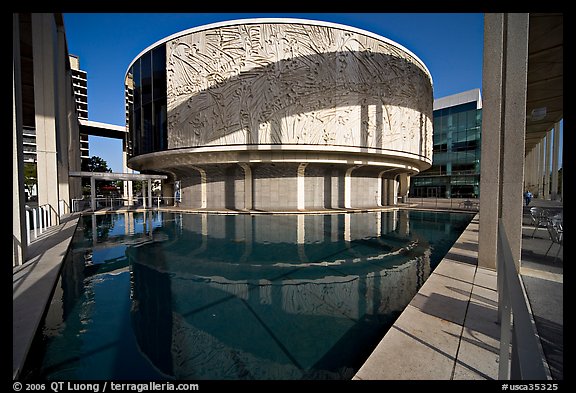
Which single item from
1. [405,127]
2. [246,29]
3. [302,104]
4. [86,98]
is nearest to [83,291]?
[302,104]

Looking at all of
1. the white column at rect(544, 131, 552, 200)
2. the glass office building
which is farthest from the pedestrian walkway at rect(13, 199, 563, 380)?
the glass office building

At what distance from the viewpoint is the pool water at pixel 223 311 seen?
269 cm

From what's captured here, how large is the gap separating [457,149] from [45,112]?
163 feet

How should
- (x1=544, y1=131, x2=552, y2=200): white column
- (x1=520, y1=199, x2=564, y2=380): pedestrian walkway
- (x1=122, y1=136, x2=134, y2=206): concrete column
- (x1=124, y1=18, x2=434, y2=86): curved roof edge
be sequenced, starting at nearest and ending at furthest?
(x1=520, y1=199, x2=564, y2=380): pedestrian walkway < (x1=124, y1=18, x2=434, y2=86): curved roof edge < (x1=544, y1=131, x2=552, y2=200): white column < (x1=122, y1=136, x2=134, y2=206): concrete column

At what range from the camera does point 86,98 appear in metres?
61.7

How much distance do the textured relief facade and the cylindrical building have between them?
9cm

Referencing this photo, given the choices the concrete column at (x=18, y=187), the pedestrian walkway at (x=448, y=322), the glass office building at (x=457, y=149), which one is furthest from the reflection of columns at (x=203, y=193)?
the glass office building at (x=457, y=149)

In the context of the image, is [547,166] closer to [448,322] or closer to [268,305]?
[448,322]

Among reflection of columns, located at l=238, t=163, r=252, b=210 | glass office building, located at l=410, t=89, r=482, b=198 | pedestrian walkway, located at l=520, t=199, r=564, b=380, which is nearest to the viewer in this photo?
pedestrian walkway, located at l=520, t=199, r=564, b=380

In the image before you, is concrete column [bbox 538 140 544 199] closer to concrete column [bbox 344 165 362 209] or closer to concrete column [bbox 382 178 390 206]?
concrete column [bbox 382 178 390 206]

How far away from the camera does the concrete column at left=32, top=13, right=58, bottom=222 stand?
39.3 ft

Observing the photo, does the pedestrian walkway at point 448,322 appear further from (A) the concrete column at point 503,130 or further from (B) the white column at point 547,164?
(B) the white column at point 547,164

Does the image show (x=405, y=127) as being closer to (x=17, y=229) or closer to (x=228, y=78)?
(x=228, y=78)
